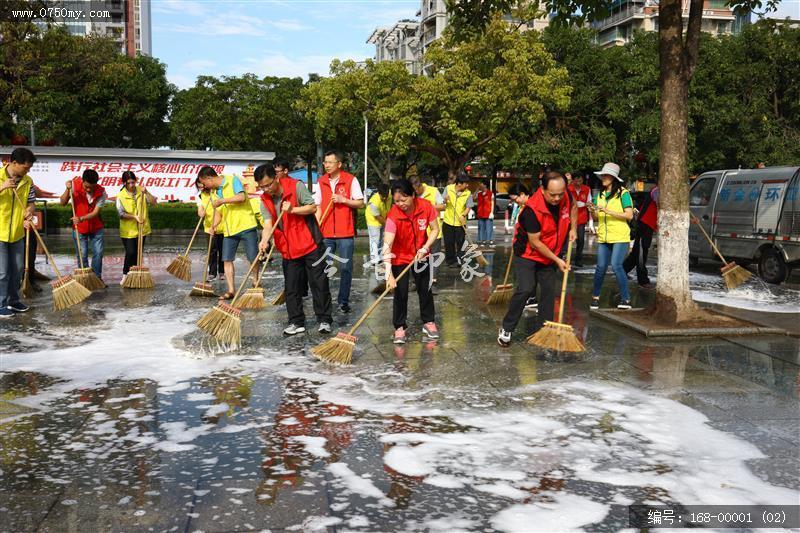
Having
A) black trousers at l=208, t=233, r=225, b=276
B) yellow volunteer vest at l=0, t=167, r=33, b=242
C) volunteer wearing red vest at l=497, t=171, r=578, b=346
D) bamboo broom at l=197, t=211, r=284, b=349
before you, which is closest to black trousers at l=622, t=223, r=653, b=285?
volunteer wearing red vest at l=497, t=171, r=578, b=346

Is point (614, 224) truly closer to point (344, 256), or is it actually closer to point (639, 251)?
point (639, 251)

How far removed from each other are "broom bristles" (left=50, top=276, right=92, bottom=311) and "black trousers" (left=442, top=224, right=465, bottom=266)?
22.3 feet

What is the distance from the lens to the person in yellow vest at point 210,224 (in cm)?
1074

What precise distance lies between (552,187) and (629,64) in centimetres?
3029

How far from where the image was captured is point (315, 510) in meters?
3.49

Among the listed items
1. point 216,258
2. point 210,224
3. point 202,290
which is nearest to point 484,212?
point 216,258

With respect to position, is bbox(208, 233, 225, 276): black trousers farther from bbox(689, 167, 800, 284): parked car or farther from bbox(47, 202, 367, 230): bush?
bbox(47, 202, 367, 230): bush

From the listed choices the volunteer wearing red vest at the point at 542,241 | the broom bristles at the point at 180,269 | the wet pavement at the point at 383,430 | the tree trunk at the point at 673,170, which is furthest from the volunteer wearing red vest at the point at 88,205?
the tree trunk at the point at 673,170

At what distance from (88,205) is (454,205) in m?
6.02

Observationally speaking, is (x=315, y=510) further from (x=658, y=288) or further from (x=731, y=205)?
(x=731, y=205)

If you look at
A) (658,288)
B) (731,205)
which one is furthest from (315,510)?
(731,205)

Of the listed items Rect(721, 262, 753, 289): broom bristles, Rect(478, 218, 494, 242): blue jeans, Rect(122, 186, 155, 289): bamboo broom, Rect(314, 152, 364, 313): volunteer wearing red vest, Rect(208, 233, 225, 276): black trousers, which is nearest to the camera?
Rect(314, 152, 364, 313): volunteer wearing red vest

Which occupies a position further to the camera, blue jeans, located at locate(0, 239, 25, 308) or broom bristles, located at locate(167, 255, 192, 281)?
broom bristles, located at locate(167, 255, 192, 281)

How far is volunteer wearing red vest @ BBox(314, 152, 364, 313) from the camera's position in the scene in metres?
8.20
